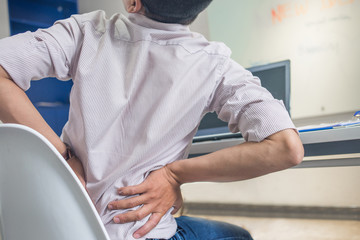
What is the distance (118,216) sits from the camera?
2.11 feet

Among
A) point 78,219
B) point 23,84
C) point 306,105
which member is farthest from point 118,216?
point 306,105

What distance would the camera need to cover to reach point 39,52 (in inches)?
26.4

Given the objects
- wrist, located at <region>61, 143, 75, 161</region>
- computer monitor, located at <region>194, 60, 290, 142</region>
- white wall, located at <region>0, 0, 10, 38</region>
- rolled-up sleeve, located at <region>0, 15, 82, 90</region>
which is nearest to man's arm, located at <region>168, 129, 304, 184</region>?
wrist, located at <region>61, 143, 75, 161</region>

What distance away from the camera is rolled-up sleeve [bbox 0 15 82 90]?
2.16 feet

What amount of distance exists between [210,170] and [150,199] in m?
0.14

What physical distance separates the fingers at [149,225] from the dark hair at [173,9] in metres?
0.43

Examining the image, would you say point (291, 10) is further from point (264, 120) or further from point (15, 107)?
point (15, 107)

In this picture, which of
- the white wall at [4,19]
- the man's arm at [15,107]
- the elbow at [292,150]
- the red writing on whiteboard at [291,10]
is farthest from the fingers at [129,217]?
the white wall at [4,19]

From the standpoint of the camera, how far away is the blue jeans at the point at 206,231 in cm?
72

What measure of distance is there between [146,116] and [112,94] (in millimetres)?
85

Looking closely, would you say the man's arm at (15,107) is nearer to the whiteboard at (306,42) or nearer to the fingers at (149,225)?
the fingers at (149,225)

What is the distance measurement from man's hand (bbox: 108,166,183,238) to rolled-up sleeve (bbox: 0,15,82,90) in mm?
301

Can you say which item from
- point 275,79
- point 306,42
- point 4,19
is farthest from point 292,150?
point 4,19

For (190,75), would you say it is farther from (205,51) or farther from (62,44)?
(62,44)
